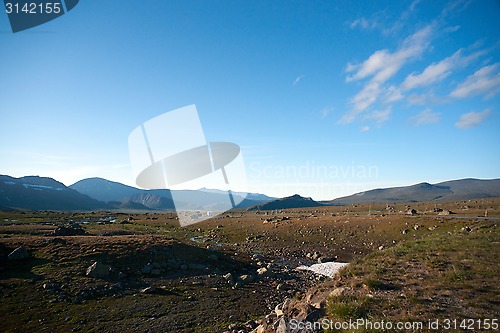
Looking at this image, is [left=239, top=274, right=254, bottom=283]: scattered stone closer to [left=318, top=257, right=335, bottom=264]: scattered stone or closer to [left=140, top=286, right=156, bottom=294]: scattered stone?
[left=140, top=286, right=156, bottom=294]: scattered stone

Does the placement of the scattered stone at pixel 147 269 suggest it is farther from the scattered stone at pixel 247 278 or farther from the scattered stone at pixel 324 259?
the scattered stone at pixel 324 259

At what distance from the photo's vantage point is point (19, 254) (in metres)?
22.7

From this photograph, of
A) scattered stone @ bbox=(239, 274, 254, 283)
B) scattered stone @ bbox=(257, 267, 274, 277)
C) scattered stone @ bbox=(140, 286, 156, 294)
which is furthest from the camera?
scattered stone @ bbox=(257, 267, 274, 277)

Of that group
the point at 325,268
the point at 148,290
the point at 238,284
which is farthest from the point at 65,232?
the point at 325,268

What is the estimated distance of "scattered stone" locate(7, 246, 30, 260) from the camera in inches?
878

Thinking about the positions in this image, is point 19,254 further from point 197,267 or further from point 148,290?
point 197,267

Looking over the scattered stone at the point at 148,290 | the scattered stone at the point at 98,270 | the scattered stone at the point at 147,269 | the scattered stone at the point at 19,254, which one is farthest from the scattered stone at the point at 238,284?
the scattered stone at the point at 19,254

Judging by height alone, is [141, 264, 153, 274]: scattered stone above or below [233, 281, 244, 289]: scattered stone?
above

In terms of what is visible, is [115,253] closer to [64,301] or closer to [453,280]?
[64,301]

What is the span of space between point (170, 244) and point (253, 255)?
36.6 feet

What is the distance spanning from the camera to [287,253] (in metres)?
35.6

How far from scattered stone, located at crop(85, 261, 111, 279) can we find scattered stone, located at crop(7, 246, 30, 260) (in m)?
7.28

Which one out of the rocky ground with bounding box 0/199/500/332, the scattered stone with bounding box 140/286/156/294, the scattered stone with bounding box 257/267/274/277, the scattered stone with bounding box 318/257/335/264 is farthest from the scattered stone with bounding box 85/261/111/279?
the scattered stone with bounding box 318/257/335/264

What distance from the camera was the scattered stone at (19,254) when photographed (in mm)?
22312
